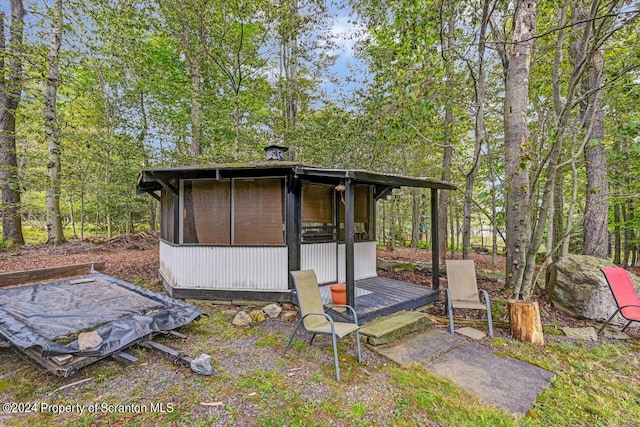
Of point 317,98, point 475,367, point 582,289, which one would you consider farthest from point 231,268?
point 317,98

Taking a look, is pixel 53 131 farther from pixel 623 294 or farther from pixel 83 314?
pixel 623 294

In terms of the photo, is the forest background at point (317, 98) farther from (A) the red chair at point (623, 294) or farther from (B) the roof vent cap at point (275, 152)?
(B) the roof vent cap at point (275, 152)

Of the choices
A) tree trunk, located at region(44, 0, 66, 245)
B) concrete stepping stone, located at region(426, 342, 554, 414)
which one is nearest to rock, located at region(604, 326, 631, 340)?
concrete stepping stone, located at region(426, 342, 554, 414)

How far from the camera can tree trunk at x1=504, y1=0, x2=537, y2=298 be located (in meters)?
4.32

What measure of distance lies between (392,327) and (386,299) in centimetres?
102

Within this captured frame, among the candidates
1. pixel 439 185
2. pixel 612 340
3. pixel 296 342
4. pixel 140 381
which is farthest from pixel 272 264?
pixel 612 340

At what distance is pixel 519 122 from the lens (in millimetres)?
4836

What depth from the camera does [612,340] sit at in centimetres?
391

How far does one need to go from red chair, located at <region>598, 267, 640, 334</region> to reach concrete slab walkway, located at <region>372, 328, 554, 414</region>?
6.64ft

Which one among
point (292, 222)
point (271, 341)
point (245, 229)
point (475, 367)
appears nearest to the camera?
point (475, 367)

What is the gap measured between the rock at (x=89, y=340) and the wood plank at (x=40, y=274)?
323 cm

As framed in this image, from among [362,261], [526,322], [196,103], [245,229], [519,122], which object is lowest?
[526,322]

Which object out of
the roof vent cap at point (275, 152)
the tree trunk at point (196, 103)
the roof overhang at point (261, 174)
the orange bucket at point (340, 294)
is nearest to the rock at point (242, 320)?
the orange bucket at point (340, 294)

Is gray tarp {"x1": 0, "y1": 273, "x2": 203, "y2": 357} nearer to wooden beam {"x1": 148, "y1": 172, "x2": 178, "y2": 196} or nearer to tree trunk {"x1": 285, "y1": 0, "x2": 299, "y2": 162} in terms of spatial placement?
wooden beam {"x1": 148, "y1": 172, "x2": 178, "y2": 196}
